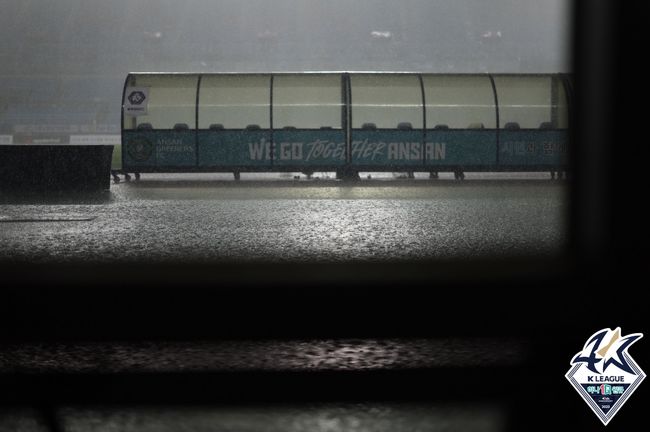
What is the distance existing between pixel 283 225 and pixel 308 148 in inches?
429

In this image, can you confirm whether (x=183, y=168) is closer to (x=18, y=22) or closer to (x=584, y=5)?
(x=584, y=5)

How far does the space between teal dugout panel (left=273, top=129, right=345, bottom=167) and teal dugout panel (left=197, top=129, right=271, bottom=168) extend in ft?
0.84

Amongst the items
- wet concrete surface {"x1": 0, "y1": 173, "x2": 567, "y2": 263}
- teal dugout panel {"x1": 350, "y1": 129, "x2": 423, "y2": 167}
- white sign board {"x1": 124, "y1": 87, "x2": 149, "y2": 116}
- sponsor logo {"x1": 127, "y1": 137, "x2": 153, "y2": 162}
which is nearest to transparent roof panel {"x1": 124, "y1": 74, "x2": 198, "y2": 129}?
white sign board {"x1": 124, "y1": 87, "x2": 149, "y2": 116}

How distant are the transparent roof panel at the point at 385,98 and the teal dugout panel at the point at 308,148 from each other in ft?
5.48

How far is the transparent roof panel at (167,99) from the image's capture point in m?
22.8

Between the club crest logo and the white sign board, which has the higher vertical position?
the white sign board

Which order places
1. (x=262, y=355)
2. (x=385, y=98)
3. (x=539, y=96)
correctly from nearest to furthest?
(x=262, y=355) < (x=539, y=96) < (x=385, y=98)

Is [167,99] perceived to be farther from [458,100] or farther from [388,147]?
[388,147]

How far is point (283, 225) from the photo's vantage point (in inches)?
457

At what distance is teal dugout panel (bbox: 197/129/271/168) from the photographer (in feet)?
72.9

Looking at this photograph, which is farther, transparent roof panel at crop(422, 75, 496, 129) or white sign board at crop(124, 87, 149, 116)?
transparent roof panel at crop(422, 75, 496, 129)

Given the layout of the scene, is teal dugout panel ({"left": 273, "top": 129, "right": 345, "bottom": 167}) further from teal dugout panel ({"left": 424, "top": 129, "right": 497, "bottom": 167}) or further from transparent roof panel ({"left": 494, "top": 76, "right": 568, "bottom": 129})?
transparent roof panel ({"left": 494, "top": 76, "right": 568, "bottom": 129})

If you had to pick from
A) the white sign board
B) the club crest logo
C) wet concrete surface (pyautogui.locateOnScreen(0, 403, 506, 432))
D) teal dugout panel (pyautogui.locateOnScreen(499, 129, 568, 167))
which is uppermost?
the white sign board

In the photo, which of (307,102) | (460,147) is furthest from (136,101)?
(307,102)
